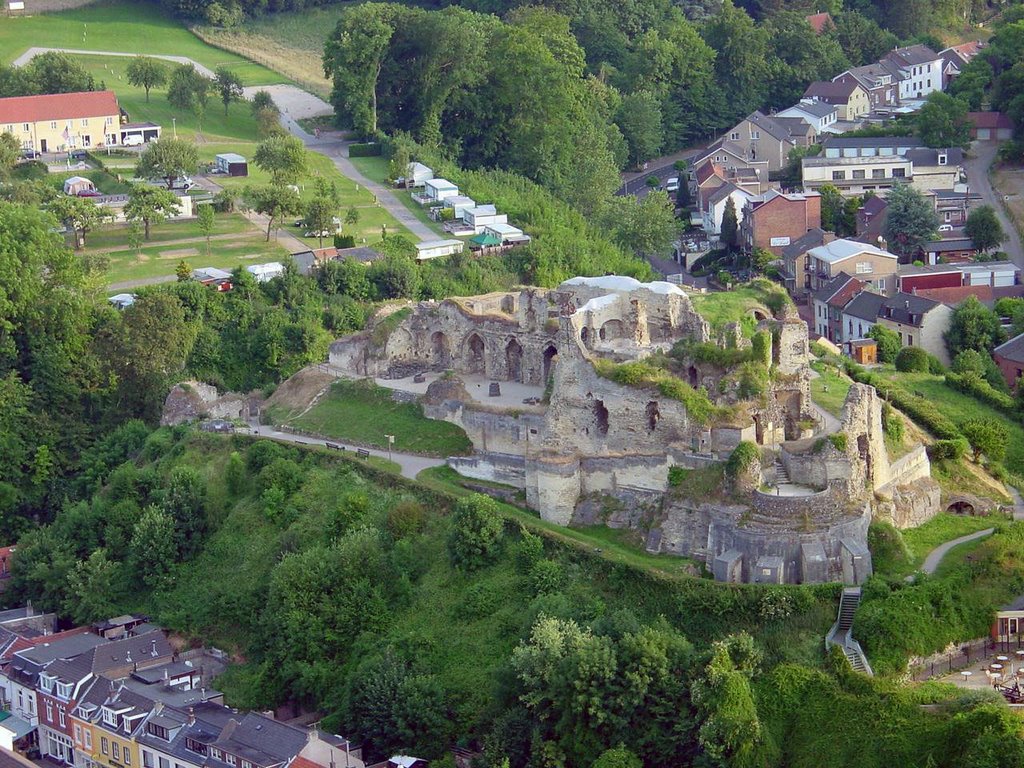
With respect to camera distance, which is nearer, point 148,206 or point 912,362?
point 912,362

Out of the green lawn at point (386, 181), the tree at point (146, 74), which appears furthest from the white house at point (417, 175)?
the tree at point (146, 74)

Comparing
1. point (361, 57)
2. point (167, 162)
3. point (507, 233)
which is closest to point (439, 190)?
point (507, 233)

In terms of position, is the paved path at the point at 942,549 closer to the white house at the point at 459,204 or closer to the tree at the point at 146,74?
the white house at the point at 459,204

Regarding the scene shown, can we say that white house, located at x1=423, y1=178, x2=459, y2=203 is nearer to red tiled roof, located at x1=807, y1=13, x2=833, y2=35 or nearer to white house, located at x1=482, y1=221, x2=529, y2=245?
white house, located at x1=482, y1=221, x2=529, y2=245

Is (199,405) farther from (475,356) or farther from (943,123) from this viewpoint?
(943,123)

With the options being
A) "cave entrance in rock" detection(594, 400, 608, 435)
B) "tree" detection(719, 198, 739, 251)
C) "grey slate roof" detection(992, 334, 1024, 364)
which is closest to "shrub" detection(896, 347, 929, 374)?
"grey slate roof" detection(992, 334, 1024, 364)
